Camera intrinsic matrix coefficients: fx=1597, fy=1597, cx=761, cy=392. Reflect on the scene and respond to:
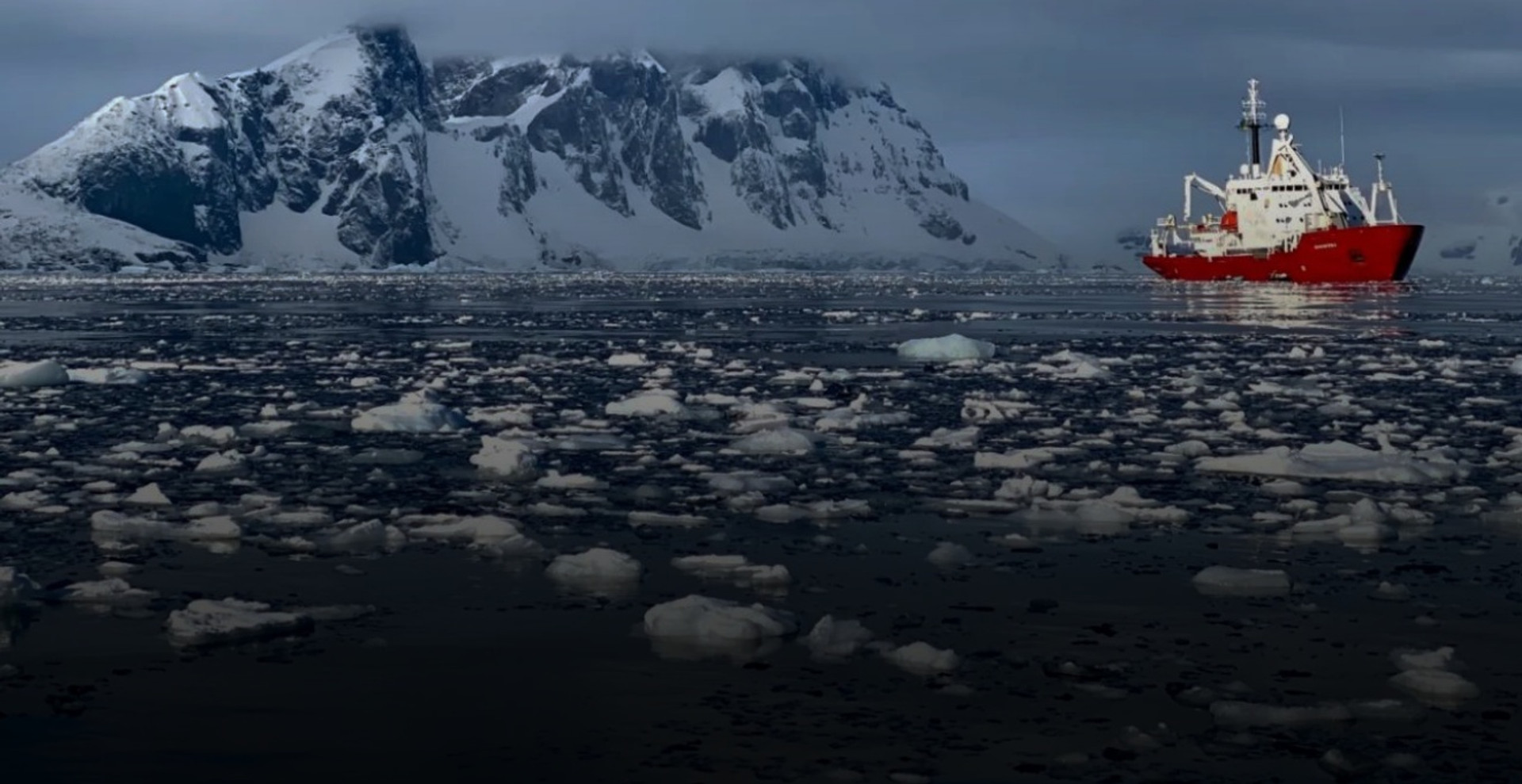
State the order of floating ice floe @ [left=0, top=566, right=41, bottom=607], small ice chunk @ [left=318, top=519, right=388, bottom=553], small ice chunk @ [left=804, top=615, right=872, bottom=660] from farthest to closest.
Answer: small ice chunk @ [left=318, top=519, right=388, bottom=553] → floating ice floe @ [left=0, top=566, right=41, bottom=607] → small ice chunk @ [left=804, top=615, right=872, bottom=660]

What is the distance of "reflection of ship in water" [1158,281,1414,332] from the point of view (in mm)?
50844

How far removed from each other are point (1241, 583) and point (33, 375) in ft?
68.2

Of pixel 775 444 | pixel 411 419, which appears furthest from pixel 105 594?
pixel 411 419

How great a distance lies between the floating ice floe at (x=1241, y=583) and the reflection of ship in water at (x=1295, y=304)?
121 feet

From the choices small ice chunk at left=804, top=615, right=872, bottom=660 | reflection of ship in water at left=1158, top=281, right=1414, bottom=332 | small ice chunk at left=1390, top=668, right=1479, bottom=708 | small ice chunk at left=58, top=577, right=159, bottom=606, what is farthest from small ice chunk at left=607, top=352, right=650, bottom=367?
small ice chunk at left=1390, top=668, right=1479, bottom=708

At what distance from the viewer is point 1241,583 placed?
10.8 m

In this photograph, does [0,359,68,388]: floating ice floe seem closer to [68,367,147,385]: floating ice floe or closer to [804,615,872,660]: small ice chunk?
[68,367,147,385]: floating ice floe

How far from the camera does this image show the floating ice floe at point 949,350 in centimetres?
3290

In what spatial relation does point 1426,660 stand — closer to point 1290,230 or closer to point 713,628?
point 713,628

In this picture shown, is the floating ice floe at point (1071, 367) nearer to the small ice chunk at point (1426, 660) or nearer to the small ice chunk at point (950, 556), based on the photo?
the small ice chunk at point (950, 556)

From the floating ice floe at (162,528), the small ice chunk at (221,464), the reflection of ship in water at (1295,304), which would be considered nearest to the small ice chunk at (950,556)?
the floating ice floe at (162,528)

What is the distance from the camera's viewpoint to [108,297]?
91.3 m

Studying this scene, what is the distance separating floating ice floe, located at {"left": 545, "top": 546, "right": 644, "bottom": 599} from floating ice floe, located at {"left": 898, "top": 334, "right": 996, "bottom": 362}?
21585 millimetres

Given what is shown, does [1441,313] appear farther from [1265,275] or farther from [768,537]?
[768,537]
